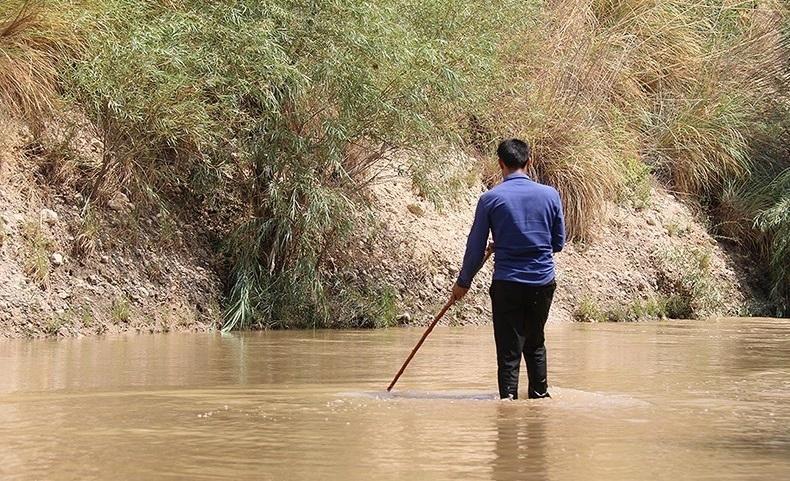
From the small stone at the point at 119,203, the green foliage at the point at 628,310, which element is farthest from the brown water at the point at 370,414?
the green foliage at the point at 628,310

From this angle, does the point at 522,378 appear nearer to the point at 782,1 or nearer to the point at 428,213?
the point at 428,213

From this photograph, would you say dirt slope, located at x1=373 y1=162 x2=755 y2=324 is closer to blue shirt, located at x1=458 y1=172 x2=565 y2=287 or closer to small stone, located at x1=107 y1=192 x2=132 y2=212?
small stone, located at x1=107 y1=192 x2=132 y2=212

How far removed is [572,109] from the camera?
20719mm

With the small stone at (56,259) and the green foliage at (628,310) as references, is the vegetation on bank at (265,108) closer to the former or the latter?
the small stone at (56,259)

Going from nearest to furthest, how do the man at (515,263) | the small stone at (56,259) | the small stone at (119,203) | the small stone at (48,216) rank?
the man at (515,263) < the small stone at (56,259) < the small stone at (48,216) < the small stone at (119,203)

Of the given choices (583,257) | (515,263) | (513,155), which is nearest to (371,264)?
(583,257)

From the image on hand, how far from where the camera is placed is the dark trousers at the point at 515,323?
9297mm

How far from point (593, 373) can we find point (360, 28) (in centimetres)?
578

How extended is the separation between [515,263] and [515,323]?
0.41 meters

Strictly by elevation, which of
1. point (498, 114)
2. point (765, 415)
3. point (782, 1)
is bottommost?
point (765, 415)

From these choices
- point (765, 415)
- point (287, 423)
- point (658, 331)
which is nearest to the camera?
point (287, 423)

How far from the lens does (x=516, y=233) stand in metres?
9.28

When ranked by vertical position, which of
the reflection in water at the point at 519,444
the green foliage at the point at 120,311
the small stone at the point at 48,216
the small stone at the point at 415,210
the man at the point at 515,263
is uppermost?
the small stone at the point at 415,210

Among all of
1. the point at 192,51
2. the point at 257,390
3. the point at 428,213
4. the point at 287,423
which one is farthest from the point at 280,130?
the point at 287,423
